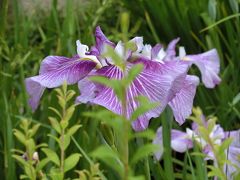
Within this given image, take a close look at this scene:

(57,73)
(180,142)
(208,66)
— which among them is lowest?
(180,142)

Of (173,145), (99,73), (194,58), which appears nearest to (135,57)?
(99,73)

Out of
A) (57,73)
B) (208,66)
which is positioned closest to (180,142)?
(208,66)

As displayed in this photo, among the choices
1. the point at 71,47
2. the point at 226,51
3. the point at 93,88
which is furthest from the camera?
the point at 226,51

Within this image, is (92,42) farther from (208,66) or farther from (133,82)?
(133,82)

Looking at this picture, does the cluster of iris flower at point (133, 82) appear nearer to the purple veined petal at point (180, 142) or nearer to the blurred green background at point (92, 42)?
the blurred green background at point (92, 42)

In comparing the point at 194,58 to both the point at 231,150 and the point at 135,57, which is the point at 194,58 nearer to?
the point at 231,150

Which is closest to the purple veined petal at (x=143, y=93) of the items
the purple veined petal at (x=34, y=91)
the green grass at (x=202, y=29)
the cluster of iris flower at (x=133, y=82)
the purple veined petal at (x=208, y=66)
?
the cluster of iris flower at (x=133, y=82)
